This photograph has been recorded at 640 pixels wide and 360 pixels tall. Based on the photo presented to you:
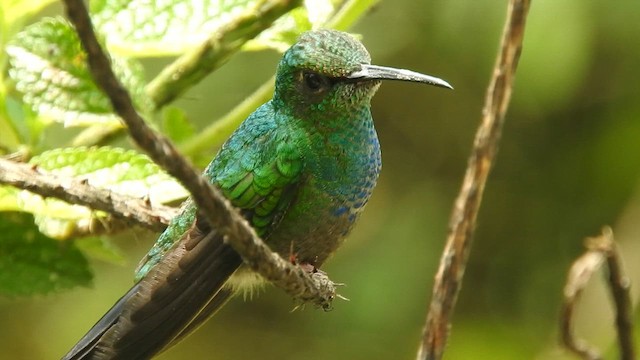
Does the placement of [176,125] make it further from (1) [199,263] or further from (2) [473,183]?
(2) [473,183]

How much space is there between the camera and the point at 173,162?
112 cm

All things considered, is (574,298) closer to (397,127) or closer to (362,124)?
(362,124)

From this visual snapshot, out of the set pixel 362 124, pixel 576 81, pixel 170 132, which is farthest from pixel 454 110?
pixel 170 132

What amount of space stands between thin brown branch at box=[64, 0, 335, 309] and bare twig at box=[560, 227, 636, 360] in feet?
2.81

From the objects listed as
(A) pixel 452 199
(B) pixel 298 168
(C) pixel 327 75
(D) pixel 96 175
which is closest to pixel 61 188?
(D) pixel 96 175

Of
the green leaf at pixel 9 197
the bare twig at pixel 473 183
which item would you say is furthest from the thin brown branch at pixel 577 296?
the green leaf at pixel 9 197

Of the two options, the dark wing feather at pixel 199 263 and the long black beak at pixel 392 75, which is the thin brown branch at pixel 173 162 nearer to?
the dark wing feather at pixel 199 263

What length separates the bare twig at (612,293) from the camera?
83.0 inches

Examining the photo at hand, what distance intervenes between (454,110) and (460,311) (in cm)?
95

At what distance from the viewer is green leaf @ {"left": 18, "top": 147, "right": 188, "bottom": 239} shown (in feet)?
6.52

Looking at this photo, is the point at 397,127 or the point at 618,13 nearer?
the point at 618,13

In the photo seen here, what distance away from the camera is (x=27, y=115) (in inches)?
84.0

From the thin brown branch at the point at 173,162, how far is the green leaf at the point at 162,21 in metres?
0.69

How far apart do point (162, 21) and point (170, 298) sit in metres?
0.60
